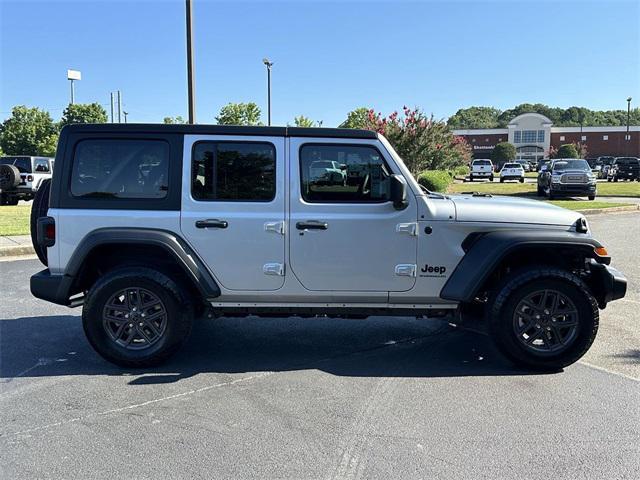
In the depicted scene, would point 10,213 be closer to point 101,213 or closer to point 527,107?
point 101,213

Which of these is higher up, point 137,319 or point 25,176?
point 25,176

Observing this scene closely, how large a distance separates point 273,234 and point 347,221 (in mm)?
623

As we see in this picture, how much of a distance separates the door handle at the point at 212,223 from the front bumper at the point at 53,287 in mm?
1155

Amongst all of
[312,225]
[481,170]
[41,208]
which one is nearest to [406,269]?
[312,225]

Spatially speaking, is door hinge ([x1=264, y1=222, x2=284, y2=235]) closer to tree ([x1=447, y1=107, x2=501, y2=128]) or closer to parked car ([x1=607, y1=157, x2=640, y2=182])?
parked car ([x1=607, y1=157, x2=640, y2=182])

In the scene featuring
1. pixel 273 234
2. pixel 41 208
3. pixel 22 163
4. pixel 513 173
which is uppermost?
pixel 513 173

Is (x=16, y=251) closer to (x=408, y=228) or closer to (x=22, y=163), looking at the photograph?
(x=408, y=228)

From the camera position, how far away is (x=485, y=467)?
3.03m

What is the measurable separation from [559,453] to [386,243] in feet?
6.52

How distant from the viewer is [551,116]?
515 ft

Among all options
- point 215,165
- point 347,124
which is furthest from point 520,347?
point 347,124

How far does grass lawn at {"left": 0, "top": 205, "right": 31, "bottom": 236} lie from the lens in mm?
11969

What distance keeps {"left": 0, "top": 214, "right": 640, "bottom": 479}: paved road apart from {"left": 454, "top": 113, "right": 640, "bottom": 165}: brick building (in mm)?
102169

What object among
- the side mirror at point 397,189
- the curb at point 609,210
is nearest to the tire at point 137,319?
the side mirror at point 397,189
